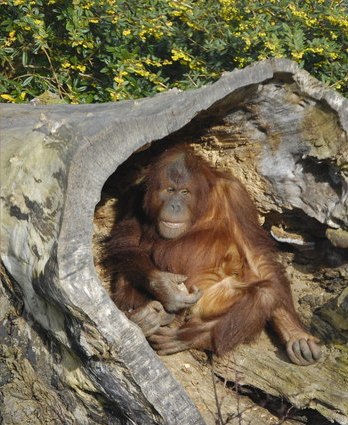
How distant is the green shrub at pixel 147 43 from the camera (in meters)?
5.03

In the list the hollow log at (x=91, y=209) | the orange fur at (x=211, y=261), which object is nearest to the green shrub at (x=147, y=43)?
the orange fur at (x=211, y=261)

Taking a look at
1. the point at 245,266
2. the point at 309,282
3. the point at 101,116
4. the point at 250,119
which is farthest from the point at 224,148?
the point at 101,116

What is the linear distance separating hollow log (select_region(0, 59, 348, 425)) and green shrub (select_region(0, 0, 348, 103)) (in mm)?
1676

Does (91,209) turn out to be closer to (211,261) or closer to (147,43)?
(211,261)

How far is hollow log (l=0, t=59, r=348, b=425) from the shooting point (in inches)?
97.3

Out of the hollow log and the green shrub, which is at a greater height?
the green shrub

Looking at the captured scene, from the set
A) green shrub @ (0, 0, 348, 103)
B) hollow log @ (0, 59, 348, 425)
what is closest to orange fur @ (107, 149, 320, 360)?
hollow log @ (0, 59, 348, 425)

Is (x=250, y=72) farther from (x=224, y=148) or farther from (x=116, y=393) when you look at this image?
(x=116, y=393)

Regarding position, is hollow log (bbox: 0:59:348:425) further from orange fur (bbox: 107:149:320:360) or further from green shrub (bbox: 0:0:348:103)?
green shrub (bbox: 0:0:348:103)

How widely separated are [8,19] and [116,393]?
3.30 metres

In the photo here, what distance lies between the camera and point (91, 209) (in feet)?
8.14

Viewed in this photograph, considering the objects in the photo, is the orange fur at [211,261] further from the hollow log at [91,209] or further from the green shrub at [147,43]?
the green shrub at [147,43]

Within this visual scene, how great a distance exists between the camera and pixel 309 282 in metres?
3.93

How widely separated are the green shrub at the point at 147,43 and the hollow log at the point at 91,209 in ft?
5.50
